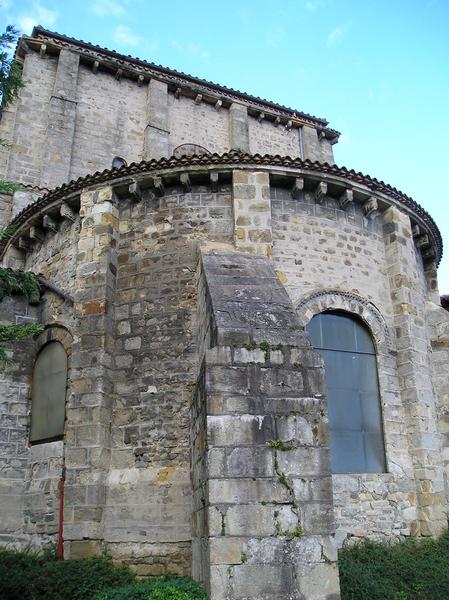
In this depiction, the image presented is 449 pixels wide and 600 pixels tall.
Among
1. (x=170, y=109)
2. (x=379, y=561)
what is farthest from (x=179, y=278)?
(x=170, y=109)

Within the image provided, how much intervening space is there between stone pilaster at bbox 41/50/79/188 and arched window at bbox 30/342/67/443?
744 centimetres

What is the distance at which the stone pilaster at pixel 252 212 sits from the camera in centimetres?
940

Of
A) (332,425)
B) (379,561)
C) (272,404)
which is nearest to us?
(272,404)

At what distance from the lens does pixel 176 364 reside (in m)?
8.79

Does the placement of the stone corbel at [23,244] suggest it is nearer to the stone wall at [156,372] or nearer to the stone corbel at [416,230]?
the stone wall at [156,372]

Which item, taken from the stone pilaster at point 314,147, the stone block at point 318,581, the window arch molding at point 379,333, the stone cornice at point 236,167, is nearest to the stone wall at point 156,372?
the stone cornice at point 236,167

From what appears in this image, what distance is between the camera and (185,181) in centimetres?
973

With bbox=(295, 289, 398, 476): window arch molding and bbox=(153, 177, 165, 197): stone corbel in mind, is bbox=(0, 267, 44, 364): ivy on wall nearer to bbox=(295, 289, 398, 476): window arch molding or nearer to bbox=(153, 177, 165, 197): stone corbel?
bbox=(153, 177, 165, 197): stone corbel

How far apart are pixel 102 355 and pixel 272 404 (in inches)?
144

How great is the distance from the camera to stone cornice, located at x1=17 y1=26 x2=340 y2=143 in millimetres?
17906

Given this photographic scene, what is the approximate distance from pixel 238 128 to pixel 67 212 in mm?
10871

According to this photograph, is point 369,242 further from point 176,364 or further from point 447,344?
point 176,364

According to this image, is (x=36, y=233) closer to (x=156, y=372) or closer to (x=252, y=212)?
(x=156, y=372)

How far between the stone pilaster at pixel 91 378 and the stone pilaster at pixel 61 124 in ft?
22.6
